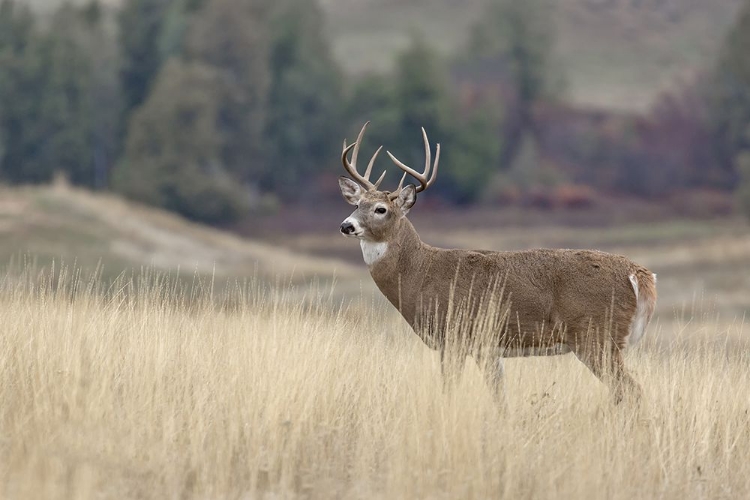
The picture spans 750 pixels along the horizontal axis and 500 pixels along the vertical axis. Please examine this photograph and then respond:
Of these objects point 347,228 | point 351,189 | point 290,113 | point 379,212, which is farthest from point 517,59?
point 347,228

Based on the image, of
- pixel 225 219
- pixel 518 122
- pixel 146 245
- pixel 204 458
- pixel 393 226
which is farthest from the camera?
pixel 518 122

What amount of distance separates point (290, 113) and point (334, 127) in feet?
12.6

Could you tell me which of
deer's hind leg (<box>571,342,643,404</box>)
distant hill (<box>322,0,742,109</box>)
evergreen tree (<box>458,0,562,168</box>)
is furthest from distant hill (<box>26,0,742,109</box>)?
deer's hind leg (<box>571,342,643,404</box>)

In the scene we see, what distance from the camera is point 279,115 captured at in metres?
73.7

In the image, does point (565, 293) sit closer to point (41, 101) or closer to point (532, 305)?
point (532, 305)

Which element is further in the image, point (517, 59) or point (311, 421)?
point (517, 59)

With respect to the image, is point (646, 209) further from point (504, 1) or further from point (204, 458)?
point (204, 458)

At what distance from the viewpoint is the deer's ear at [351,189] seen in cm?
999

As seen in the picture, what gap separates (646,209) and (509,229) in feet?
43.0

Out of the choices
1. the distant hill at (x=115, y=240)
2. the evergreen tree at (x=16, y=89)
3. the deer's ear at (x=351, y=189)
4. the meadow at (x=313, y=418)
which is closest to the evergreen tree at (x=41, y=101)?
the evergreen tree at (x=16, y=89)

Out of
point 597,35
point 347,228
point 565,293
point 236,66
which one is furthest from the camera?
point 597,35

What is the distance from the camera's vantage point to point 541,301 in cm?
887

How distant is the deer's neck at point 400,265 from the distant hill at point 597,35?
8636 centimetres

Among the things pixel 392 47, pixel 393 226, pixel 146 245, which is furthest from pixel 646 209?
pixel 393 226
